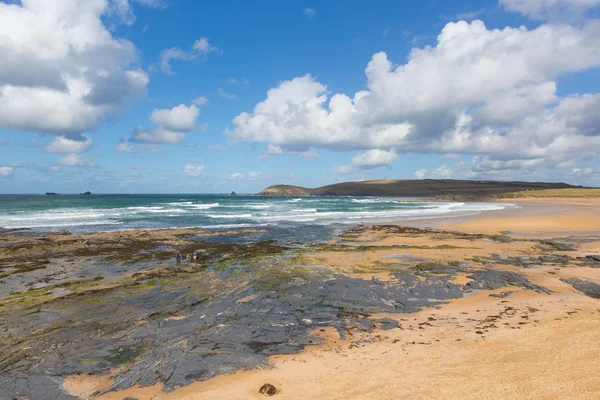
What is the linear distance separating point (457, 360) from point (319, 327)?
3506mm

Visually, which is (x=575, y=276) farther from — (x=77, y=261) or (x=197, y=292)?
(x=77, y=261)

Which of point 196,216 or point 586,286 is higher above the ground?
point 196,216

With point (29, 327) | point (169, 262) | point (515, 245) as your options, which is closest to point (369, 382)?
point (29, 327)

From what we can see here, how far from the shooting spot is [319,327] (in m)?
8.84

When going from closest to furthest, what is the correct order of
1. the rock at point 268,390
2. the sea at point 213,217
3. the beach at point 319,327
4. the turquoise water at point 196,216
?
the rock at point 268,390 → the beach at point 319,327 → the sea at point 213,217 → the turquoise water at point 196,216

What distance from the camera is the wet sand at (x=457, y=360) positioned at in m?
5.26

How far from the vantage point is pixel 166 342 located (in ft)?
26.5

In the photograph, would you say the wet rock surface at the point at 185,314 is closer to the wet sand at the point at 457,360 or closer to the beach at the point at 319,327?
the beach at the point at 319,327

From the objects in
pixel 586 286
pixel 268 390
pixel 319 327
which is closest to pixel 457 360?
pixel 319 327

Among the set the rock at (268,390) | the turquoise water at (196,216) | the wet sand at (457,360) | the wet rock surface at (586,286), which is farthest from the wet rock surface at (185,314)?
the turquoise water at (196,216)

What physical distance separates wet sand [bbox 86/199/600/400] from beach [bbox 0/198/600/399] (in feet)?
0.10

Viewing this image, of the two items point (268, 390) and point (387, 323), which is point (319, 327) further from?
point (268, 390)

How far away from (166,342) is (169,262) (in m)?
10.3

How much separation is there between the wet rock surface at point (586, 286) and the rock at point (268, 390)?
10.6 m
